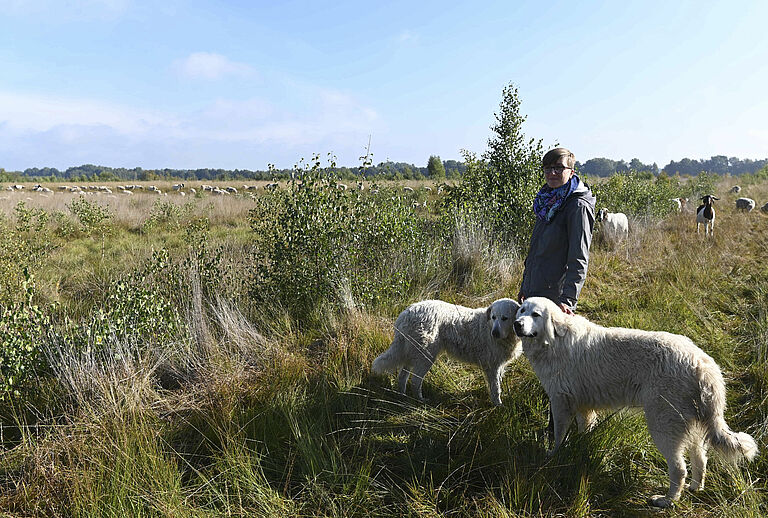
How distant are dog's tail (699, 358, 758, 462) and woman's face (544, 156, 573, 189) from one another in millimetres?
1622

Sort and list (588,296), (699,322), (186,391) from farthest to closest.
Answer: (588,296)
(699,322)
(186,391)

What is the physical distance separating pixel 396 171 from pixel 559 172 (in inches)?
293

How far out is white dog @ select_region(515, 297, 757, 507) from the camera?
2.44 meters

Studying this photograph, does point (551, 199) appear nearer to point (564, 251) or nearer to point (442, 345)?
point (564, 251)

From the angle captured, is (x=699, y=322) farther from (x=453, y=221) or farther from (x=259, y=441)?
(x=259, y=441)

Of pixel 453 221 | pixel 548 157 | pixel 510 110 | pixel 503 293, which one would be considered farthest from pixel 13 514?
pixel 510 110

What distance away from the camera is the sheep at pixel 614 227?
36.7 ft

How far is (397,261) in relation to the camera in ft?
20.9

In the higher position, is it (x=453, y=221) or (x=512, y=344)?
(x=453, y=221)

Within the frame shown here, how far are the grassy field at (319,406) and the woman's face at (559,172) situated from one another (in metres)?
1.93

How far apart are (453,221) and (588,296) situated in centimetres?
293

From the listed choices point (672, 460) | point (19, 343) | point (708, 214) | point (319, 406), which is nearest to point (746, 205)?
point (708, 214)

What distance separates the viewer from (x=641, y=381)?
2689 mm

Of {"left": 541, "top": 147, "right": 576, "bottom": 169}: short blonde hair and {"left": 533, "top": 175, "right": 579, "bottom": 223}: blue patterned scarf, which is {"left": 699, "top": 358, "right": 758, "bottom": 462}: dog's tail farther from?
{"left": 541, "top": 147, "right": 576, "bottom": 169}: short blonde hair
